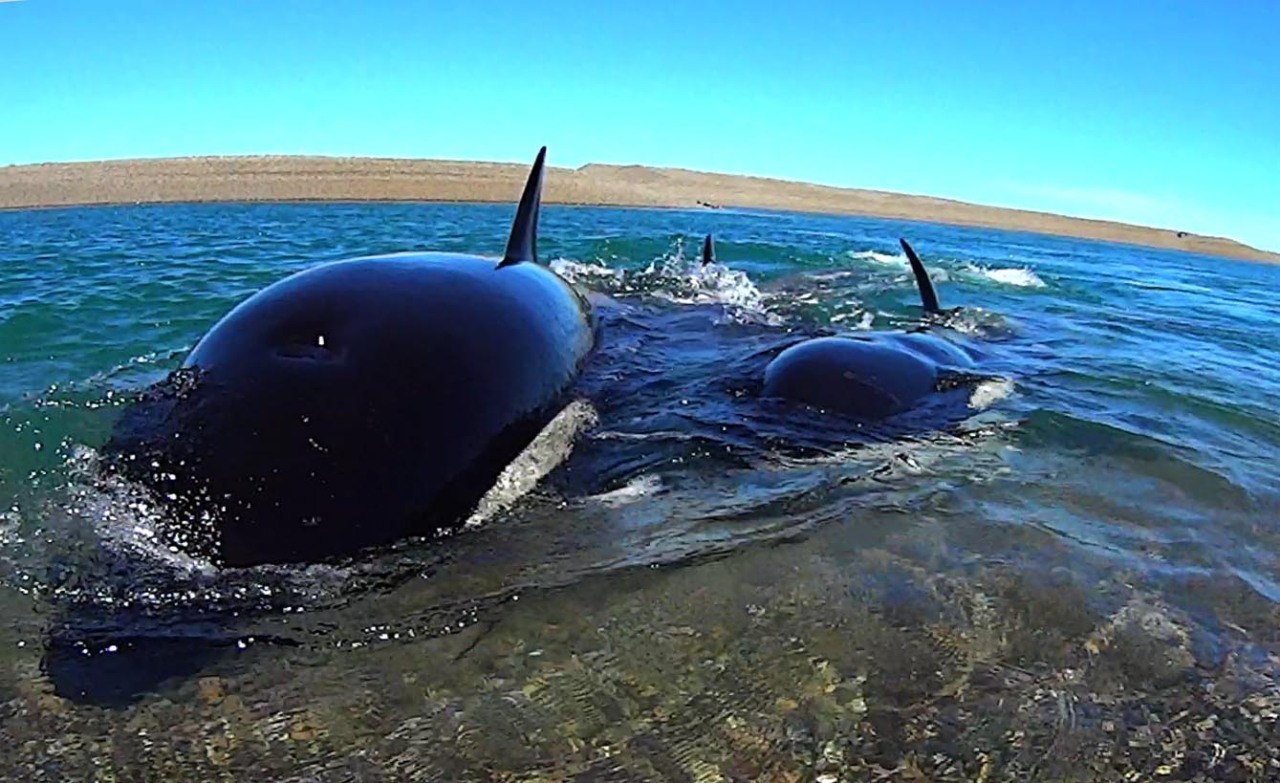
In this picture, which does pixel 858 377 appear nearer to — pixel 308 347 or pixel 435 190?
pixel 308 347

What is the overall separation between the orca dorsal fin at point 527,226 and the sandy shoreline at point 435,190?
49934mm

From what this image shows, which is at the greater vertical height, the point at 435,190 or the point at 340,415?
the point at 435,190

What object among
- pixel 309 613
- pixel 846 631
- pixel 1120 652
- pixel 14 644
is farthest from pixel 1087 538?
pixel 14 644

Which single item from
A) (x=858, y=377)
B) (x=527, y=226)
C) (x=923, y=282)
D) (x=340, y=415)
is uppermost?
(x=527, y=226)

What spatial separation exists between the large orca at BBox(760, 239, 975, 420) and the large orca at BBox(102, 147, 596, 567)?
8.46 feet

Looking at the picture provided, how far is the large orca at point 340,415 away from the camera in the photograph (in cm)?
375

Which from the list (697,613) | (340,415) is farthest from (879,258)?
(340,415)

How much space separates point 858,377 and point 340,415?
4.41 m

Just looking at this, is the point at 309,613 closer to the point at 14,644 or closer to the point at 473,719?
the point at 473,719

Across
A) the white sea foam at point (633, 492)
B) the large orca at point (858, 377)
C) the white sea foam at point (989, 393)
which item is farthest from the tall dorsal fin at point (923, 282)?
the white sea foam at point (633, 492)

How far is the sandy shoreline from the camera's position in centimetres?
5809

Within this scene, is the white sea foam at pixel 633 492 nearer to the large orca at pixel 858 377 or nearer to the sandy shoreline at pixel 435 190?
the large orca at pixel 858 377

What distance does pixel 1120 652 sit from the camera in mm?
4328

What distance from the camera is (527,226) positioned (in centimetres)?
785
